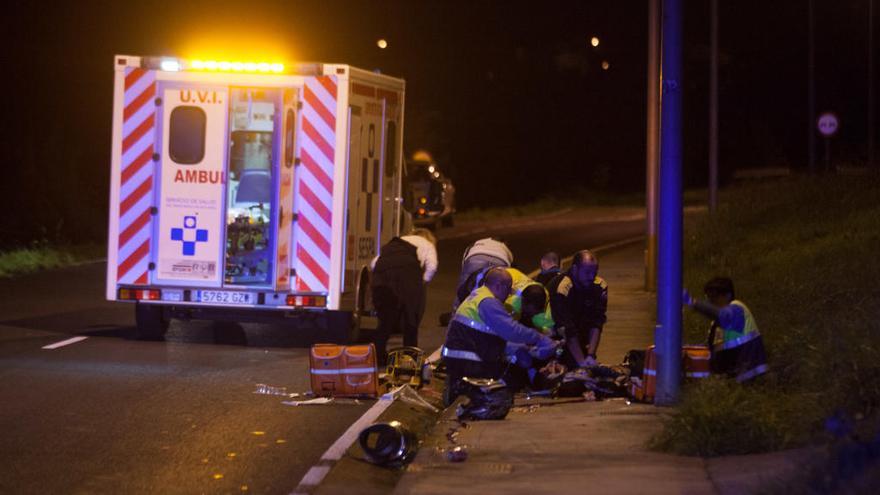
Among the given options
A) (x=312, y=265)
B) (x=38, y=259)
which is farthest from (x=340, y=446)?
(x=38, y=259)

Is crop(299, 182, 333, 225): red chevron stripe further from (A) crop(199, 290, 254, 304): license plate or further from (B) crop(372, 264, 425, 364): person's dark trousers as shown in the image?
(A) crop(199, 290, 254, 304): license plate

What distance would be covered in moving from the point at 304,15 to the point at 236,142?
114ft

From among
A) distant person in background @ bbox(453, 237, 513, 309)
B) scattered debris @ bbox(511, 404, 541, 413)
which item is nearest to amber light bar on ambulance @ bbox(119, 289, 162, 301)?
distant person in background @ bbox(453, 237, 513, 309)

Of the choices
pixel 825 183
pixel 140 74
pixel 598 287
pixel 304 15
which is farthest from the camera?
pixel 304 15

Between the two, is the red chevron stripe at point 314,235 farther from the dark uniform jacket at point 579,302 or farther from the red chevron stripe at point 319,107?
the dark uniform jacket at point 579,302

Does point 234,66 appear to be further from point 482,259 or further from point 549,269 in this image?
point 549,269

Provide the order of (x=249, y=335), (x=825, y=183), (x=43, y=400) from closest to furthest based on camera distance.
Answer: (x=43, y=400) < (x=249, y=335) < (x=825, y=183)

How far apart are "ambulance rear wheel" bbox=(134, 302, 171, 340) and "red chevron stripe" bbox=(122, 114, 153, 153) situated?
5.67 ft

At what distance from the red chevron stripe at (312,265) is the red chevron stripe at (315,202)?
40 centimetres

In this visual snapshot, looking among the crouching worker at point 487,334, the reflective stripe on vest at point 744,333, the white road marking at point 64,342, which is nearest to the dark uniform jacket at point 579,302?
the crouching worker at point 487,334

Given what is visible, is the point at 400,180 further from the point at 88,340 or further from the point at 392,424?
the point at 392,424

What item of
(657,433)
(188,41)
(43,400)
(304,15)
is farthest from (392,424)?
(304,15)

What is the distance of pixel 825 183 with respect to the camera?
84.6 ft

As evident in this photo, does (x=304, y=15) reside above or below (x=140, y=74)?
above
